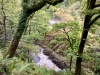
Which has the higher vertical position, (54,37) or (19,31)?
(19,31)

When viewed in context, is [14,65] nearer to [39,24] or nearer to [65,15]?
[39,24]

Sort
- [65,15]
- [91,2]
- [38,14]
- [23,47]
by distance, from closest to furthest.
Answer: [91,2] → [23,47] → [38,14] → [65,15]

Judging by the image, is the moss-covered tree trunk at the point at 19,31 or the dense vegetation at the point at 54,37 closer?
the dense vegetation at the point at 54,37

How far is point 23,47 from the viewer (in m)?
11.9

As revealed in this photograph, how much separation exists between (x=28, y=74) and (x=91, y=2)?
12.1 feet

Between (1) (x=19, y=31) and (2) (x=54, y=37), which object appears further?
(2) (x=54, y=37)

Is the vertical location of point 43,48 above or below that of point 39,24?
below

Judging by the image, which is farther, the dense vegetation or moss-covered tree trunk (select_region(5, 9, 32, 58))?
moss-covered tree trunk (select_region(5, 9, 32, 58))

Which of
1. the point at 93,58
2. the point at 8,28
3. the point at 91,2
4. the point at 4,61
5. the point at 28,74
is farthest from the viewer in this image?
the point at 8,28

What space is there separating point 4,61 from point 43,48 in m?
12.7

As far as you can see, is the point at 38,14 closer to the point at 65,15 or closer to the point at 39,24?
the point at 39,24

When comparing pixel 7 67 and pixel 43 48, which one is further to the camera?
pixel 43 48

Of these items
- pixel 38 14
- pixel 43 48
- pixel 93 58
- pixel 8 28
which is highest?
pixel 38 14

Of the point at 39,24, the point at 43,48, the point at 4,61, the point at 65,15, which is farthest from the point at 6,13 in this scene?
the point at 65,15
